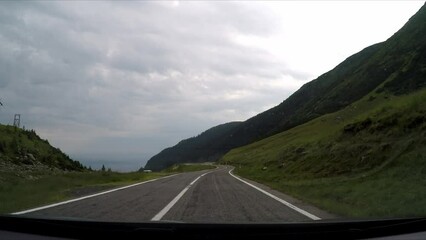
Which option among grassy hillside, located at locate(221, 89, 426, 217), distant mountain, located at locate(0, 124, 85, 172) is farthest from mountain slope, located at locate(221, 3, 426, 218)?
distant mountain, located at locate(0, 124, 85, 172)

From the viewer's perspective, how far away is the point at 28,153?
45.6 metres

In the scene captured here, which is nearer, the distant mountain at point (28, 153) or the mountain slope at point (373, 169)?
the mountain slope at point (373, 169)

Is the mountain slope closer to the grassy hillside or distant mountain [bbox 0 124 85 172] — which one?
the grassy hillside

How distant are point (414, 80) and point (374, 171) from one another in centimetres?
4623

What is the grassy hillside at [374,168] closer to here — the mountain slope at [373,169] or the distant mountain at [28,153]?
the mountain slope at [373,169]

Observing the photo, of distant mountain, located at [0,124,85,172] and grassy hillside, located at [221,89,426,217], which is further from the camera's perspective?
distant mountain, located at [0,124,85,172]

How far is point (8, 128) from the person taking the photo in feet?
166

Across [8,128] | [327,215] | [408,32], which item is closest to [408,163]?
[327,215]

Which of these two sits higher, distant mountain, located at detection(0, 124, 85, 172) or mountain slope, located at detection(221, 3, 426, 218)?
distant mountain, located at detection(0, 124, 85, 172)

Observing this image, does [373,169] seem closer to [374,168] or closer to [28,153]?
[374,168]

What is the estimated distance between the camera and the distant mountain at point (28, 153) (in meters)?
40.2

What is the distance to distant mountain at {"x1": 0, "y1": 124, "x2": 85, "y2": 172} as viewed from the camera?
40.2 m

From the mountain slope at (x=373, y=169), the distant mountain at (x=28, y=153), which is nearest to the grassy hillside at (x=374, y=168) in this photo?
the mountain slope at (x=373, y=169)

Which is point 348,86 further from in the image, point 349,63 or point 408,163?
point 408,163
